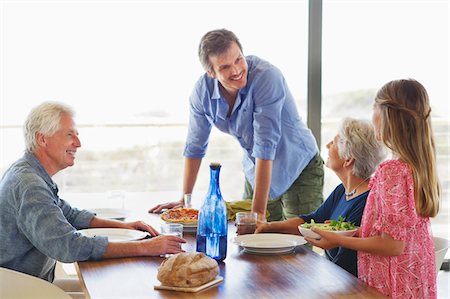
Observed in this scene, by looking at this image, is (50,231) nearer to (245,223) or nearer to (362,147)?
(245,223)

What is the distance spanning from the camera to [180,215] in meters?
3.15

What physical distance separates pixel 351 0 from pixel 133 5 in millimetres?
2187

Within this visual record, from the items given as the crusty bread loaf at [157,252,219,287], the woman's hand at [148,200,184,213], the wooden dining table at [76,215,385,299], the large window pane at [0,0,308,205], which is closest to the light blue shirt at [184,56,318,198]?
the woman's hand at [148,200,184,213]

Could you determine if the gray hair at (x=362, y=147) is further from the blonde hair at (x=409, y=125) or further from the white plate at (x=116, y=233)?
the white plate at (x=116, y=233)

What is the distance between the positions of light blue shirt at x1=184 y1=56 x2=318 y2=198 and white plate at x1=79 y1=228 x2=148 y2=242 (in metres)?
0.75

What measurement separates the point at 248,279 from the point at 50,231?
673 millimetres

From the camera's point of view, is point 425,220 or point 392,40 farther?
point 392,40

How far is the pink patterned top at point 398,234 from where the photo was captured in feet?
7.93

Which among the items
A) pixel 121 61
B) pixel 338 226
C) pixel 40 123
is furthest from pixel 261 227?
pixel 121 61

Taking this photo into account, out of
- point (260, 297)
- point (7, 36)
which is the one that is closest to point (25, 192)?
point (260, 297)

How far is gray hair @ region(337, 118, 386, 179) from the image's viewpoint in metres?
2.84

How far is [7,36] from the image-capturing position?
19.1 feet

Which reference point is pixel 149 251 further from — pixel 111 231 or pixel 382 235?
pixel 382 235

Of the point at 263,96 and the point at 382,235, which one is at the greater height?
the point at 263,96
